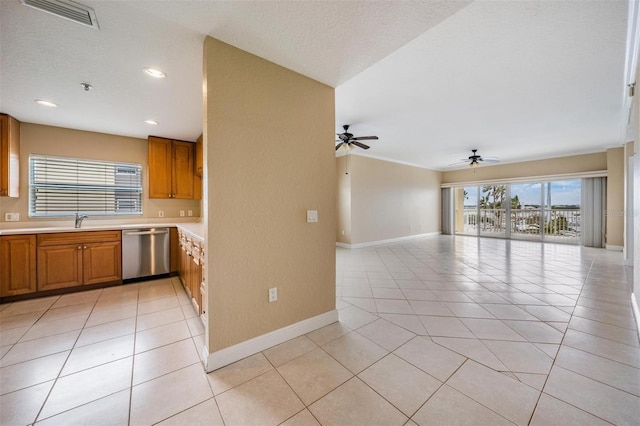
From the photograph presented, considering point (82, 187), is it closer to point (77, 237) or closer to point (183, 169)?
point (77, 237)

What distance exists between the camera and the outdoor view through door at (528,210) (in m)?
7.05

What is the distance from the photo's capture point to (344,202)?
654 centimetres

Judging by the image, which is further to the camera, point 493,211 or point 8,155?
point 493,211

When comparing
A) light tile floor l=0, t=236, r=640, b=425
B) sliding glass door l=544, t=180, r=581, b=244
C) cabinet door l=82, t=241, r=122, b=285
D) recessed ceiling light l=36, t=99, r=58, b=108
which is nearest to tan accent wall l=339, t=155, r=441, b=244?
sliding glass door l=544, t=180, r=581, b=244

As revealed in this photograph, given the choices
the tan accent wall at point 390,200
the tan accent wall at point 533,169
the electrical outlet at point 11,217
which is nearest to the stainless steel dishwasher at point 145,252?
the electrical outlet at point 11,217

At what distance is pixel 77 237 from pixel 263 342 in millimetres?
3177

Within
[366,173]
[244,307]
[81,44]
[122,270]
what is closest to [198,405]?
[244,307]

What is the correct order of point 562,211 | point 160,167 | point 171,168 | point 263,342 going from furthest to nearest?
point 562,211 < point 171,168 < point 160,167 < point 263,342

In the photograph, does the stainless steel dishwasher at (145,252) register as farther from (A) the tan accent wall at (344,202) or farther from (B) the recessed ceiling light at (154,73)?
(A) the tan accent wall at (344,202)

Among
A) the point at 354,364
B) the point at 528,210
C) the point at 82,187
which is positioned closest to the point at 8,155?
the point at 82,187

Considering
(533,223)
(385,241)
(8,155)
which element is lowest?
(385,241)

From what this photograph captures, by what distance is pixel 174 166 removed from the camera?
429 cm

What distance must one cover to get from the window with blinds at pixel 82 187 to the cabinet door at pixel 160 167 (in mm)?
307

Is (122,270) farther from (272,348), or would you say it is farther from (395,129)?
(395,129)
